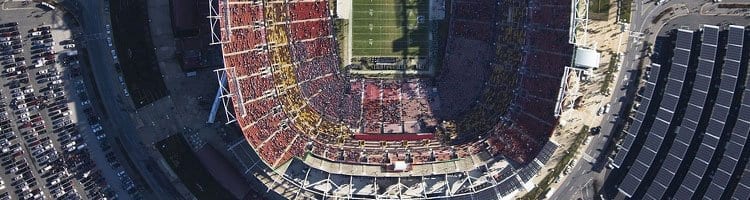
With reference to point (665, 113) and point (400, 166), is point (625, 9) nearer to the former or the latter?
point (665, 113)

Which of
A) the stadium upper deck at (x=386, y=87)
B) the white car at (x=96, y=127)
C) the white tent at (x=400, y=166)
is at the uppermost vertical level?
the stadium upper deck at (x=386, y=87)

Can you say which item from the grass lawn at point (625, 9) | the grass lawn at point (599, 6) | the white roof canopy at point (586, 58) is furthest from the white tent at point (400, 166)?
the grass lawn at point (625, 9)

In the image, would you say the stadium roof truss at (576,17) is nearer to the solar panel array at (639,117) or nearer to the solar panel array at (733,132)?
the solar panel array at (639,117)

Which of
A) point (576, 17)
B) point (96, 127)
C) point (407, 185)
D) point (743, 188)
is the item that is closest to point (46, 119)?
point (96, 127)

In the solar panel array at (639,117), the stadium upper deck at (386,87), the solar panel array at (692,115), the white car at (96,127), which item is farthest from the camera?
the white car at (96,127)

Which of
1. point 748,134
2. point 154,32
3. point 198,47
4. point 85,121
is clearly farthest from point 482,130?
point 85,121

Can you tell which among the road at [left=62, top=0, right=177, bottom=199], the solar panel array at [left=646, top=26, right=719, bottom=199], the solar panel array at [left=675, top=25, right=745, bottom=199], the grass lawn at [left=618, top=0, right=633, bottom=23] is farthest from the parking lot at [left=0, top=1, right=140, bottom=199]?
the solar panel array at [left=675, top=25, right=745, bottom=199]
